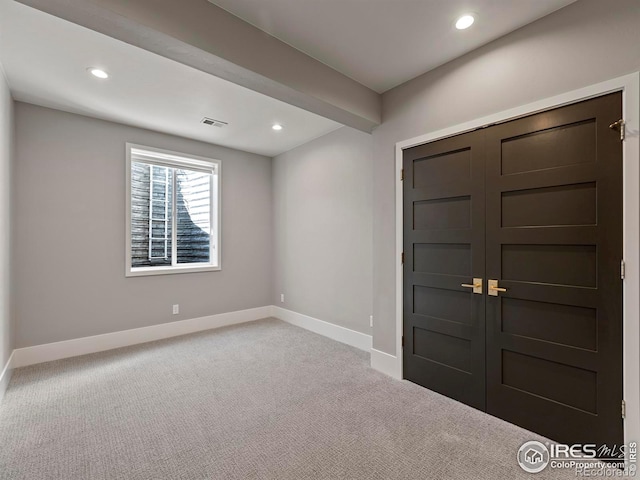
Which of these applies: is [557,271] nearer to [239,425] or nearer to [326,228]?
[239,425]

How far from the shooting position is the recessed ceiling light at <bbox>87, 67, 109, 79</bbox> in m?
2.56

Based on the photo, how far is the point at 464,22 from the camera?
2051 millimetres

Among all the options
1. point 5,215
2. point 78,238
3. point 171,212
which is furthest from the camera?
point 171,212

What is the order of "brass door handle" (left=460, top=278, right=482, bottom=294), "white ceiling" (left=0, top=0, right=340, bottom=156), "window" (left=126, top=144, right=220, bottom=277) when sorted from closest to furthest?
"white ceiling" (left=0, top=0, right=340, bottom=156) < "brass door handle" (left=460, top=278, right=482, bottom=294) < "window" (left=126, top=144, right=220, bottom=277)

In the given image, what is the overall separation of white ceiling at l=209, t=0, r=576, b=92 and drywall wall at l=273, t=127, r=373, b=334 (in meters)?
1.24

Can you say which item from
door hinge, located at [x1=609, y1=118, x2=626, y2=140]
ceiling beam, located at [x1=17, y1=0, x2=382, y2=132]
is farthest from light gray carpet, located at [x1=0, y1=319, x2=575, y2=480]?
ceiling beam, located at [x1=17, y1=0, x2=382, y2=132]

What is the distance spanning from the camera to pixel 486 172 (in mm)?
2285

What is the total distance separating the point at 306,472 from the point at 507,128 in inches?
102

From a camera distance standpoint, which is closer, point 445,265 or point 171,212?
point 445,265

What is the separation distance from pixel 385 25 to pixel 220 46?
1134mm

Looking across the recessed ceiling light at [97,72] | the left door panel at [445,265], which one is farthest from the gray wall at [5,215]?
the left door panel at [445,265]

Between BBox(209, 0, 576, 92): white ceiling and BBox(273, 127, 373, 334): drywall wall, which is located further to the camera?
BBox(273, 127, 373, 334): drywall wall

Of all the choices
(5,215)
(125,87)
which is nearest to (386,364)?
(125,87)

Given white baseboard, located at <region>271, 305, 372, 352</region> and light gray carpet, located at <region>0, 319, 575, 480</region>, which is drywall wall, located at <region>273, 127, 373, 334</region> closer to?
white baseboard, located at <region>271, 305, 372, 352</region>
